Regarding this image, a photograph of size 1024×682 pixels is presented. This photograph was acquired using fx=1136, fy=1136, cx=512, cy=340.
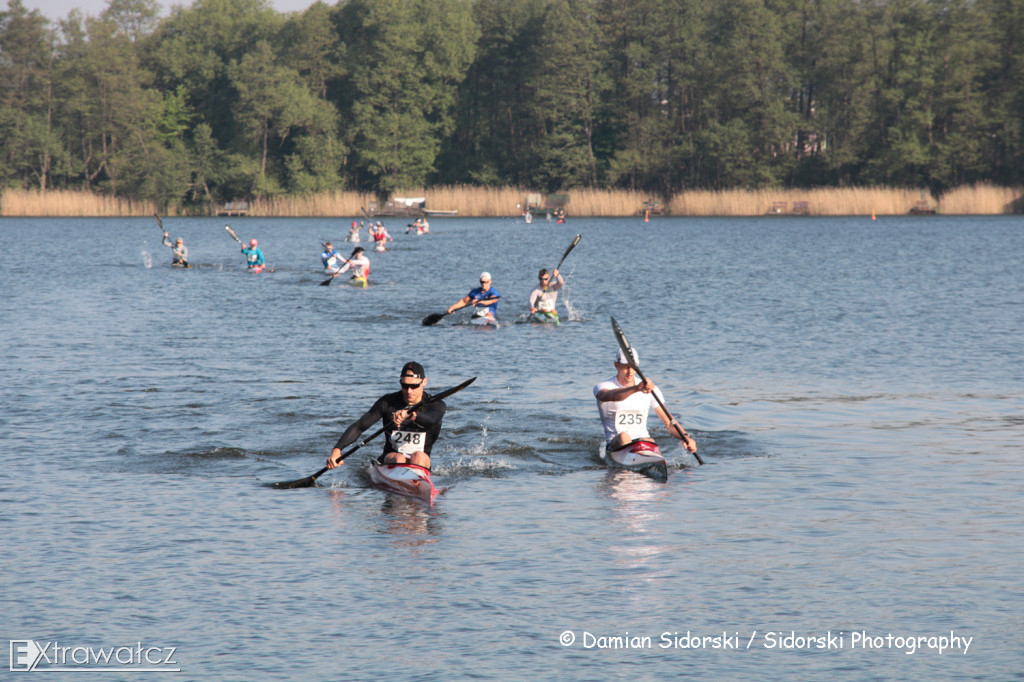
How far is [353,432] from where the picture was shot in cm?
1441

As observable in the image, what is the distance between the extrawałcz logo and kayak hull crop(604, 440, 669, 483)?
24.8 feet

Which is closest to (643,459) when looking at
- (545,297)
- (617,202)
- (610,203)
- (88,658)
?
(88,658)

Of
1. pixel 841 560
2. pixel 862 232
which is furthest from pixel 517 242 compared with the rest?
pixel 841 560

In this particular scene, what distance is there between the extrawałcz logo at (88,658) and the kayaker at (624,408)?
7657 millimetres

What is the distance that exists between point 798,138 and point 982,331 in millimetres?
94110

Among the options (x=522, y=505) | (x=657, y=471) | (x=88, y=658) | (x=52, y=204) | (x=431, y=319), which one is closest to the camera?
(x=88, y=658)

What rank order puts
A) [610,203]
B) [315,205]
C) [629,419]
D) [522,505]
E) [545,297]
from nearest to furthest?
[522,505] < [629,419] < [545,297] < [610,203] < [315,205]

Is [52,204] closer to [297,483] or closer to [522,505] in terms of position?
[297,483]

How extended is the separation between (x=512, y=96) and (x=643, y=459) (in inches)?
4709

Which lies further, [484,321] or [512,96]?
[512,96]

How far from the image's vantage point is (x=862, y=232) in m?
82.0

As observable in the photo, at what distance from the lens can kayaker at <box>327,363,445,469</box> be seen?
46.9 feet

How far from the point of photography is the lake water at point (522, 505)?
9.93 m

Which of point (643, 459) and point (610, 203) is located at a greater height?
point (610, 203)
